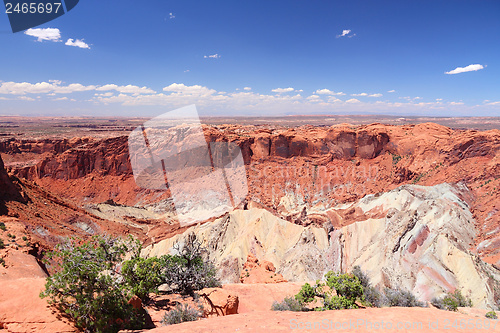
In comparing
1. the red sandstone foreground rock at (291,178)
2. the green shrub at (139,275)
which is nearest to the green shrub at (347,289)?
the green shrub at (139,275)

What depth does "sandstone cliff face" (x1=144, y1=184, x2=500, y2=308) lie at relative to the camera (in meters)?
19.5

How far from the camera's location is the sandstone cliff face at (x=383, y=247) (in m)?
19.5

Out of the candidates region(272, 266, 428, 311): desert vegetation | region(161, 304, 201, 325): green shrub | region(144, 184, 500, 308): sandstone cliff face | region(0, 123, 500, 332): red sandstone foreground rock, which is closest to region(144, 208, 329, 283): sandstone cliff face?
region(144, 184, 500, 308): sandstone cliff face

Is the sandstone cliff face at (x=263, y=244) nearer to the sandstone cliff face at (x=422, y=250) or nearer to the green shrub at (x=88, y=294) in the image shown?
the sandstone cliff face at (x=422, y=250)

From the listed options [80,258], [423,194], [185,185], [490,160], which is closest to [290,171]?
[185,185]

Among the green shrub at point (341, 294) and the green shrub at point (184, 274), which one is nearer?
the green shrub at point (341, 294)

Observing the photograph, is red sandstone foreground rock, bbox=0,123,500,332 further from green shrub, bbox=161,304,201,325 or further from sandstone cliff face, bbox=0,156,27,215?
green shrub, bbox=161,304,201,325

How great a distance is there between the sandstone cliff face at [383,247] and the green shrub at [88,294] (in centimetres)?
1451

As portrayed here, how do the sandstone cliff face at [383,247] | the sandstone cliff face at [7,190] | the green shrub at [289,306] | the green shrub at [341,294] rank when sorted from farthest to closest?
the sandstone cliff face at [7,190] → the sandstone cliff face at [383,247] → the green shrub at [289,306] → the green shrub at [341,294]

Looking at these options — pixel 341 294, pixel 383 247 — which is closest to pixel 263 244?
pixel 383 247

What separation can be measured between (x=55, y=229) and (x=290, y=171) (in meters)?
46.4

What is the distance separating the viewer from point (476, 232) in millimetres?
27469

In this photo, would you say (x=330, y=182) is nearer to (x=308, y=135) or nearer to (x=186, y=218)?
(x=308, y=135)

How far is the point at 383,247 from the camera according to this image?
24.1 metres
